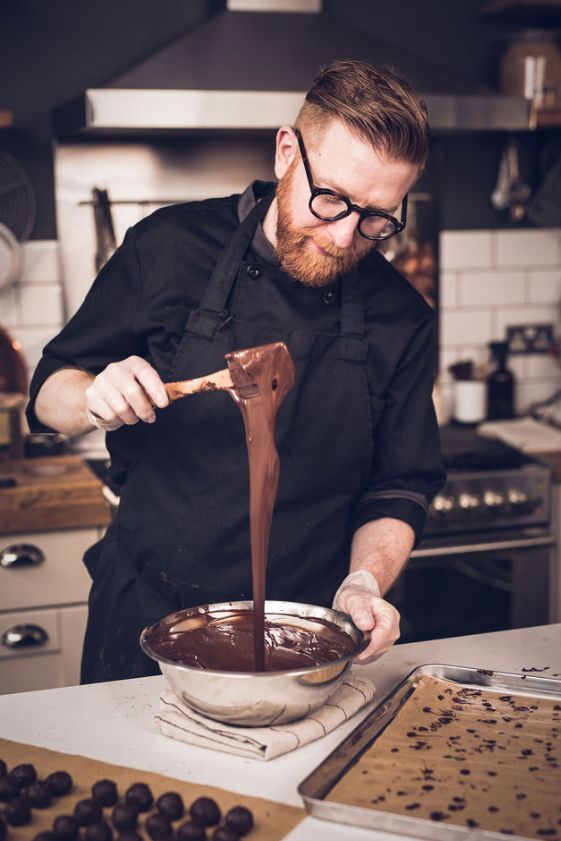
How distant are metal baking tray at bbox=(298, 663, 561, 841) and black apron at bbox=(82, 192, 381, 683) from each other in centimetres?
47

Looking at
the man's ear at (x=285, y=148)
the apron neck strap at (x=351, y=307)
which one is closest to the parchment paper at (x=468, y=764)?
the apron neck strap at (x=351, y=307)

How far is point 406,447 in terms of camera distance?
2168 mm

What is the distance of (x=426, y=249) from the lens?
13.2ft

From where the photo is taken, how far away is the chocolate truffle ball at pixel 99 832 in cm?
122

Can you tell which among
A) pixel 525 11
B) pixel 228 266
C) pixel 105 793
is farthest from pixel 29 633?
pixel 525 11

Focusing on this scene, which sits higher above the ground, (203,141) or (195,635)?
(203,141)

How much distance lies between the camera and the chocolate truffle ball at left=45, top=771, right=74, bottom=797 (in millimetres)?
1326

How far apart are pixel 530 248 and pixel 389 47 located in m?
1.13

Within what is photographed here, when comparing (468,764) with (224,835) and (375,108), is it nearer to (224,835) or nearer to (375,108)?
(224,835)

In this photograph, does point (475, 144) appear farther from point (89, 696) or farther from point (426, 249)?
point (89, 696)

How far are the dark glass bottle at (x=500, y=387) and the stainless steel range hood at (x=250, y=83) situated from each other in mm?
942

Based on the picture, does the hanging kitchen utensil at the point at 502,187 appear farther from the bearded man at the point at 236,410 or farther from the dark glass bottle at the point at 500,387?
the bearded man at the point at 236,410

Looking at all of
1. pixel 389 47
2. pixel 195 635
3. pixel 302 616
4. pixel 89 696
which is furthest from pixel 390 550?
pixel 389 47

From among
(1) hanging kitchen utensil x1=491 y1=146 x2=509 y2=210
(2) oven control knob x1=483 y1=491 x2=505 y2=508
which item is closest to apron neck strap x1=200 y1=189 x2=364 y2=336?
(2) oven control knob x1=483 y1=491 x2=505 y2=508
